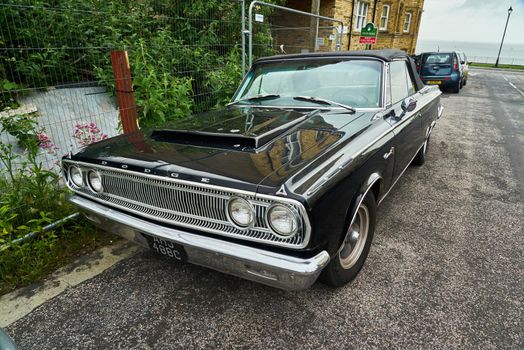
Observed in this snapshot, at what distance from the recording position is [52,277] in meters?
2.77

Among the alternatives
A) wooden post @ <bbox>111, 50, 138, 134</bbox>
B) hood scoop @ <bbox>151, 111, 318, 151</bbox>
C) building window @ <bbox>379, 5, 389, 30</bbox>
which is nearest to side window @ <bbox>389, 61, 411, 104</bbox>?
hood scoop @ <bbox>151, 111, 318, 151</bbox>

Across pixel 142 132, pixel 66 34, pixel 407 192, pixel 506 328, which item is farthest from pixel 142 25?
pixel 506 328

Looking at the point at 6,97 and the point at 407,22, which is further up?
the point at 407,22

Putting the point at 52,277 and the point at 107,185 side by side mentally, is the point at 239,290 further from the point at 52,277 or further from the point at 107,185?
the point at 52,277

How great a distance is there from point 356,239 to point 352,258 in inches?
5.9

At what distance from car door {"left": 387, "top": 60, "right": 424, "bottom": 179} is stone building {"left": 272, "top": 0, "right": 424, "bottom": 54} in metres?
5.69

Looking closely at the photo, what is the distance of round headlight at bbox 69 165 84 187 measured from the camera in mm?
2625

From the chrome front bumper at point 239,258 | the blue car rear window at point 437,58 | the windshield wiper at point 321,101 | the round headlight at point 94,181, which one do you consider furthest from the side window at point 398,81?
the blue car rear window at point 437,58

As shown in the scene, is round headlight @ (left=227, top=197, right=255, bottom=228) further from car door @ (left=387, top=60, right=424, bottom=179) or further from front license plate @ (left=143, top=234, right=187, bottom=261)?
car door @ (left=387, top=60, right=424, bottom=179)

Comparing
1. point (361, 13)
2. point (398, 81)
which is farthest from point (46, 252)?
point (361, 13)

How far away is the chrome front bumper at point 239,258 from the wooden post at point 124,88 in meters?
1.85

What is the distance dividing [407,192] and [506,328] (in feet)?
7.35

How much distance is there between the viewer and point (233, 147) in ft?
7.62

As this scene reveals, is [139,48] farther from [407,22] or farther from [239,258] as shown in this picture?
[407,22]
